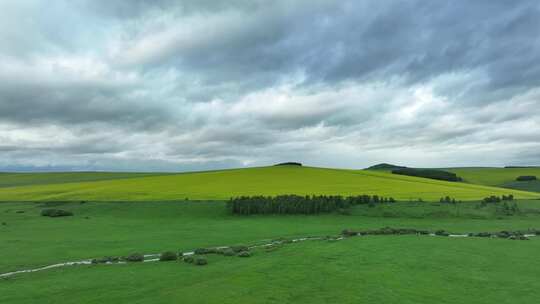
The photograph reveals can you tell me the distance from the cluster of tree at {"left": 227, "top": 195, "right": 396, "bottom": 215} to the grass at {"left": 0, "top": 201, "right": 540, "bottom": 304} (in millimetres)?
11347

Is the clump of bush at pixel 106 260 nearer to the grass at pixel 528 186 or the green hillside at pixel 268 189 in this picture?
the green hillside at pixel 268 189

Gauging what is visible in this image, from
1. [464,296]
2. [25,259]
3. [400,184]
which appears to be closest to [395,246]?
[464,296]

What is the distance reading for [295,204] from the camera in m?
66.2

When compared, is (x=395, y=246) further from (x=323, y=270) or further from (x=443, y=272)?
(x=323, y=270)

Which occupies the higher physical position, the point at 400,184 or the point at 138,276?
the point at 400,184

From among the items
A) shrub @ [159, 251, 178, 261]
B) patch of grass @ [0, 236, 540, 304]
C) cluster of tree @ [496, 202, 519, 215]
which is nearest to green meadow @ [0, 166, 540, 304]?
patch of grass @ [0, 236, 540, 304]

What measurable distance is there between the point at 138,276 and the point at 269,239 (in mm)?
18948

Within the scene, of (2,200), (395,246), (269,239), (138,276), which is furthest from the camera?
(2,200)

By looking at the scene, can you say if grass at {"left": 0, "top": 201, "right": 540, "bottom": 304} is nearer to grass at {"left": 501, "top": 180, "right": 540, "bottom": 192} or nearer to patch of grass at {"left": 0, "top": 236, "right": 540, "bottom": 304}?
patch of grass at {"left": 0, "top": 236, "right": 540, "bottom": 304}

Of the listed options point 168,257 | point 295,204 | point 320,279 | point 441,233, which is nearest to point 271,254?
point 168,257

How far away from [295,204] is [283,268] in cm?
4211

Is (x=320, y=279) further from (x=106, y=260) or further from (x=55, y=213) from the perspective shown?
(x=55, y=213)

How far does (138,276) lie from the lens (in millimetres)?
25203

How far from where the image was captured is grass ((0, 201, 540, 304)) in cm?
1923
